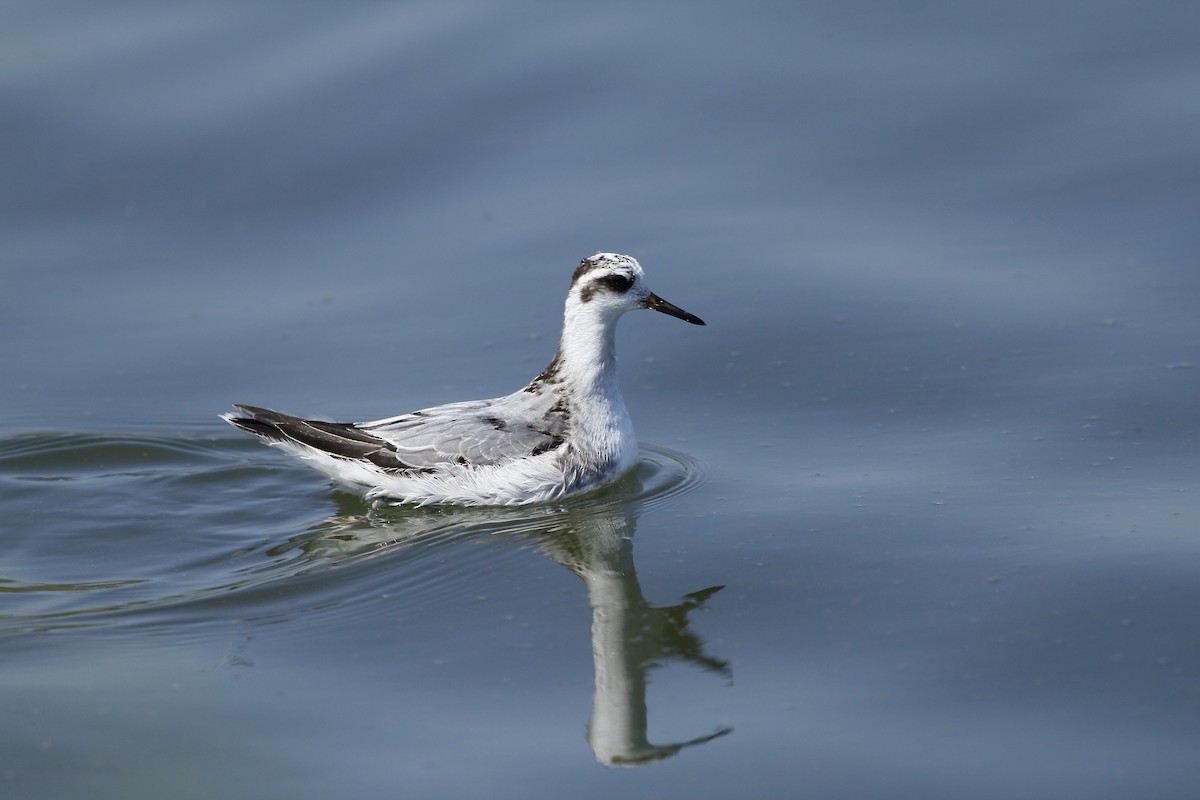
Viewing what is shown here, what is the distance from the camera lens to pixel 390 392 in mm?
12719

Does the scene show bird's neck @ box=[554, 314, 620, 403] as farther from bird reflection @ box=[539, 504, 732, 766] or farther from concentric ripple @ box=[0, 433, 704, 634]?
bird reflection @ box=[539, 504, 732, 766]

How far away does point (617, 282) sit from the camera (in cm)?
1173

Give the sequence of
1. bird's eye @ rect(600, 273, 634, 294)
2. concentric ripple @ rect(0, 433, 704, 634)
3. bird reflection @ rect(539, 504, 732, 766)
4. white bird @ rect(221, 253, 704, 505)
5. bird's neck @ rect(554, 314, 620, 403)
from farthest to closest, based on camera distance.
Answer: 1. bird's neck @ rect(554, 314, 620, 403)
2. bird's eye @ rect(600, 273, 634, 294)
3. white bird @ rect(221, 253, 704, 505)
4. concentric ripple @ rect(0, 433, 704, 634)
5. bird reflection @ rect(539, 504, 732, 766)

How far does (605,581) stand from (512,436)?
74.3 inches

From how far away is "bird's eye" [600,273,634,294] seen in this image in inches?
460

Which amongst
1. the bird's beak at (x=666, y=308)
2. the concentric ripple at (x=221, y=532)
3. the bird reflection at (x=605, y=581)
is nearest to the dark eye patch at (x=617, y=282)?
the bird's beak at (x=666, y=308)

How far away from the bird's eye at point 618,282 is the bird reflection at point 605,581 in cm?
155

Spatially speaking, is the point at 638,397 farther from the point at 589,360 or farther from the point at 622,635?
the point at 622,635

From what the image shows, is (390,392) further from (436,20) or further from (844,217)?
(436,20)

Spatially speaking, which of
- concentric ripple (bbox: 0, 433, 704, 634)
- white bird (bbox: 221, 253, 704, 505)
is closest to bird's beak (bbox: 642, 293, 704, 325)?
white bird (bbox: 221, 253, 704, 505)

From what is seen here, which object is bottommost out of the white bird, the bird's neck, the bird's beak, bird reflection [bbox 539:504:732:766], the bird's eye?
bird reflection [bbox 539:504:732:766]

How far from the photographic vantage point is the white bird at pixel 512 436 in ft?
37.2

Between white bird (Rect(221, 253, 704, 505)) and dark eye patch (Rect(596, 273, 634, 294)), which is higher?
dark eye patch (Rect(596, 273, 634, 294))

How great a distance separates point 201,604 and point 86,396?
366cm
